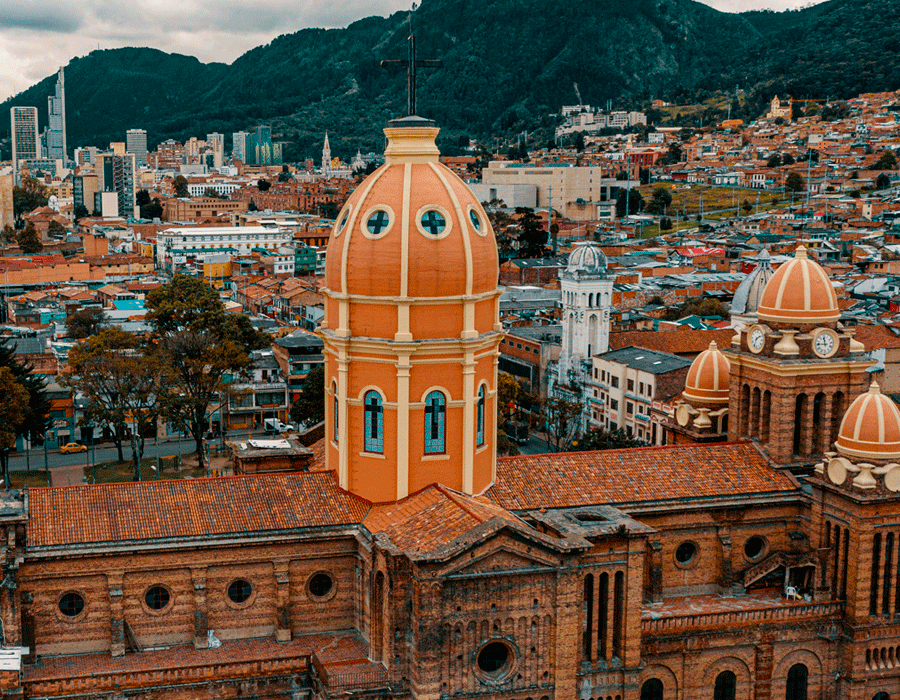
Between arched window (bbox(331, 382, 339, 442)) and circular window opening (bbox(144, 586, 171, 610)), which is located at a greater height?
arched window (bbox(331, 382, 339, 442))

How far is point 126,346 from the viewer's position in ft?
244

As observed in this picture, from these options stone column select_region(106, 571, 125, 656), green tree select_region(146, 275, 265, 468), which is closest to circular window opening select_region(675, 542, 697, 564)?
stone column select_region(106, 571, 125, 656)

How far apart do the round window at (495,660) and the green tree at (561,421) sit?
150 ft

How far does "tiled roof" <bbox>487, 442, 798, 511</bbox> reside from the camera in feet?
112

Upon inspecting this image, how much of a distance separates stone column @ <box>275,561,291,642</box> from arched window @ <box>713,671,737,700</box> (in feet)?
44.8

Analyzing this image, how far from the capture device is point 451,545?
→ 2794 cm

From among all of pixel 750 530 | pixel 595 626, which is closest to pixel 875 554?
pixel 750 530

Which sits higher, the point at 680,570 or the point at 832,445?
the point at 832,445

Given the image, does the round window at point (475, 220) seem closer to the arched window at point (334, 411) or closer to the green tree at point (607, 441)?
the arched window at point (334, 411)

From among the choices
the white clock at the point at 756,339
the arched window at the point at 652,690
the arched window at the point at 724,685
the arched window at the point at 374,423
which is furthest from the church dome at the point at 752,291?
the arched window at the point at 374,423

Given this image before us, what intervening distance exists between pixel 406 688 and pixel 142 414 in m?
43.3

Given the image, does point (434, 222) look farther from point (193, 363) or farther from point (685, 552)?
point (193, 363)

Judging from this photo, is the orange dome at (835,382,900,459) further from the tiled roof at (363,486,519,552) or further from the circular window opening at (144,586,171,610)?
the circular window opening at (144,586,171,610)

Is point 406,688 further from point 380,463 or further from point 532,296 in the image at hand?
point 532,296
